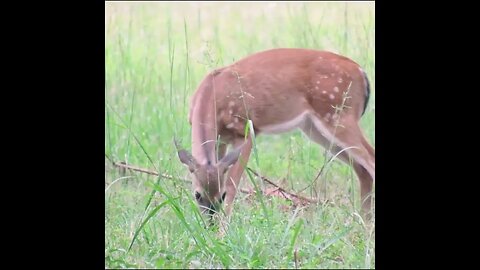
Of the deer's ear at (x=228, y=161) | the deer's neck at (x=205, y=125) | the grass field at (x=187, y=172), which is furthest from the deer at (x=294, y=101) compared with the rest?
the deer's ear at (x=228, y=161)

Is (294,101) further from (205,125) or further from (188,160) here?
(188,160)

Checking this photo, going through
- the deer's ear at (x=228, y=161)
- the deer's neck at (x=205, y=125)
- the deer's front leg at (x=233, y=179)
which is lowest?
the deer's front leg at (x=233, y=179)

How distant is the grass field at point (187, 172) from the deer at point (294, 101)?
18cm

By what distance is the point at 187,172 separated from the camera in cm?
611

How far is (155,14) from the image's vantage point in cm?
1186

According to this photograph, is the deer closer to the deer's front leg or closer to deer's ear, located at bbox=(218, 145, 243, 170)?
the deer's front leg

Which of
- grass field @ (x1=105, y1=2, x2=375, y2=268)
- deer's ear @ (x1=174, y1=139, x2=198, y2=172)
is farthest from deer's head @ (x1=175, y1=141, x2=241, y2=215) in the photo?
grass field @ (x1=105, y1=2, x2=375, y2=268)

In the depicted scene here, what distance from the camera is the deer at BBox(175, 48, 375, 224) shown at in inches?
258

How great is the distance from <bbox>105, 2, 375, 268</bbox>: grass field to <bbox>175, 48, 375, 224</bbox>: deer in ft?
0.60

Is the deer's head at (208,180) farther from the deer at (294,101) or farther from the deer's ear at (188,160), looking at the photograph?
the deer at (294,101)

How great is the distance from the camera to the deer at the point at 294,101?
21.5 ft

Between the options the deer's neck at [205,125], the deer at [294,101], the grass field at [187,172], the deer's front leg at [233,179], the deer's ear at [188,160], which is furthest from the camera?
the deer at [294,101]
